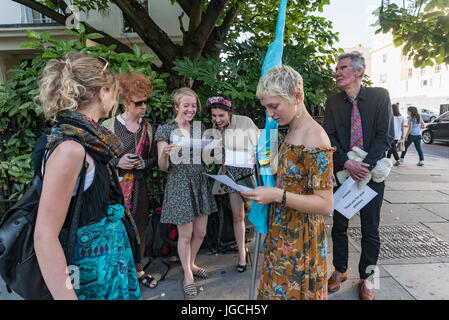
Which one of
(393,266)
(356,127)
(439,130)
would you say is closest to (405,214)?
(393,266)

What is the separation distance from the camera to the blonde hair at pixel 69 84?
120 centimetres

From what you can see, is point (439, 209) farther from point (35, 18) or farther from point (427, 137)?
point (35, 18)

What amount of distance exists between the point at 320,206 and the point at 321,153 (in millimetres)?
295

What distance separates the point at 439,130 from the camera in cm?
1420

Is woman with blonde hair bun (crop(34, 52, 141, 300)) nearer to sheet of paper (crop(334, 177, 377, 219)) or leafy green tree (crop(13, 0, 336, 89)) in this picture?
sheet of paper (crop(334, 177, 377, 219))

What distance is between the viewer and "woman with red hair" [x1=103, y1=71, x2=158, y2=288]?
270 cm

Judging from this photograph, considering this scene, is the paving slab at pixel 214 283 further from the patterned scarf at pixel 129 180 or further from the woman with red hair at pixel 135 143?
the patterned scarf at pixel 129 180

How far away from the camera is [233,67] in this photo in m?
3.81

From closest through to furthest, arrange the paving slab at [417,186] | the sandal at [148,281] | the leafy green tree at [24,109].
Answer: the sandal at [148,281], the leafy green tree at [24,109], the paving slab at [417,186]

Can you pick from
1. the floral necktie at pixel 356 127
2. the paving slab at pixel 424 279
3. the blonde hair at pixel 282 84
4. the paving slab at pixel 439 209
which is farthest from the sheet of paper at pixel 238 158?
the paving slab at pixel 439 209

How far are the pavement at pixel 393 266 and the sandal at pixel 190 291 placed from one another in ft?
0.26

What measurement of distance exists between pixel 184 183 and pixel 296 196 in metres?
1.53
